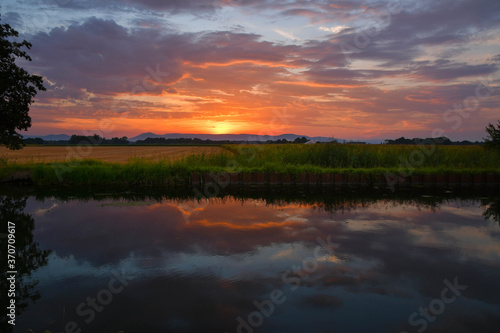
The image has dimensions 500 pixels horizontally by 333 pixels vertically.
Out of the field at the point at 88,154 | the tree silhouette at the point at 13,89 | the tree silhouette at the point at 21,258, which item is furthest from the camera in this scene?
the field at the point at 88,154

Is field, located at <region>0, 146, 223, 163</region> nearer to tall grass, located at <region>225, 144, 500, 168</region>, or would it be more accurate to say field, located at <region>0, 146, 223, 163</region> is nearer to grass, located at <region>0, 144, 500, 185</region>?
grass, located at <region>0, 144, 500, 185</region>

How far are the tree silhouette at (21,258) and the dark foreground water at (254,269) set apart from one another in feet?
0.07

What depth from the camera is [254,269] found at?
444 cm

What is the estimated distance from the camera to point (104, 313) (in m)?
3.34

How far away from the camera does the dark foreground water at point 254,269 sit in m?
3.25

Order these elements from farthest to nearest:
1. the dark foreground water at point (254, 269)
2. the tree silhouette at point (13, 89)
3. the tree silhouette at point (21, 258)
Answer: the tree silhouette at point (13, 89) → the tree silhouette at point (21, 258) → the dark foreground water at point (254, 269)

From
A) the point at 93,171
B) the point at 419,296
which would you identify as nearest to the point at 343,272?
the point at 419,296

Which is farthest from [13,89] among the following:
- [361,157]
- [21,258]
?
[361,157]

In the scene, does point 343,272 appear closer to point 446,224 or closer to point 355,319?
point 355,319

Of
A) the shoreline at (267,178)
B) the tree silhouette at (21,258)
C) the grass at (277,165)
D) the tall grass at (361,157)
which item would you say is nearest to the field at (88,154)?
the grass at (277,165)

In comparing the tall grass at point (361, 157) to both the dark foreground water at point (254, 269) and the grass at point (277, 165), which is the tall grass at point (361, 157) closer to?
the grass at point (277, 165)

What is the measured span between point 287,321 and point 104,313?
1.83 m

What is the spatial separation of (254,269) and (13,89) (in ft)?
37.4

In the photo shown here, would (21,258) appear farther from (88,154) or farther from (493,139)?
(88,154)
